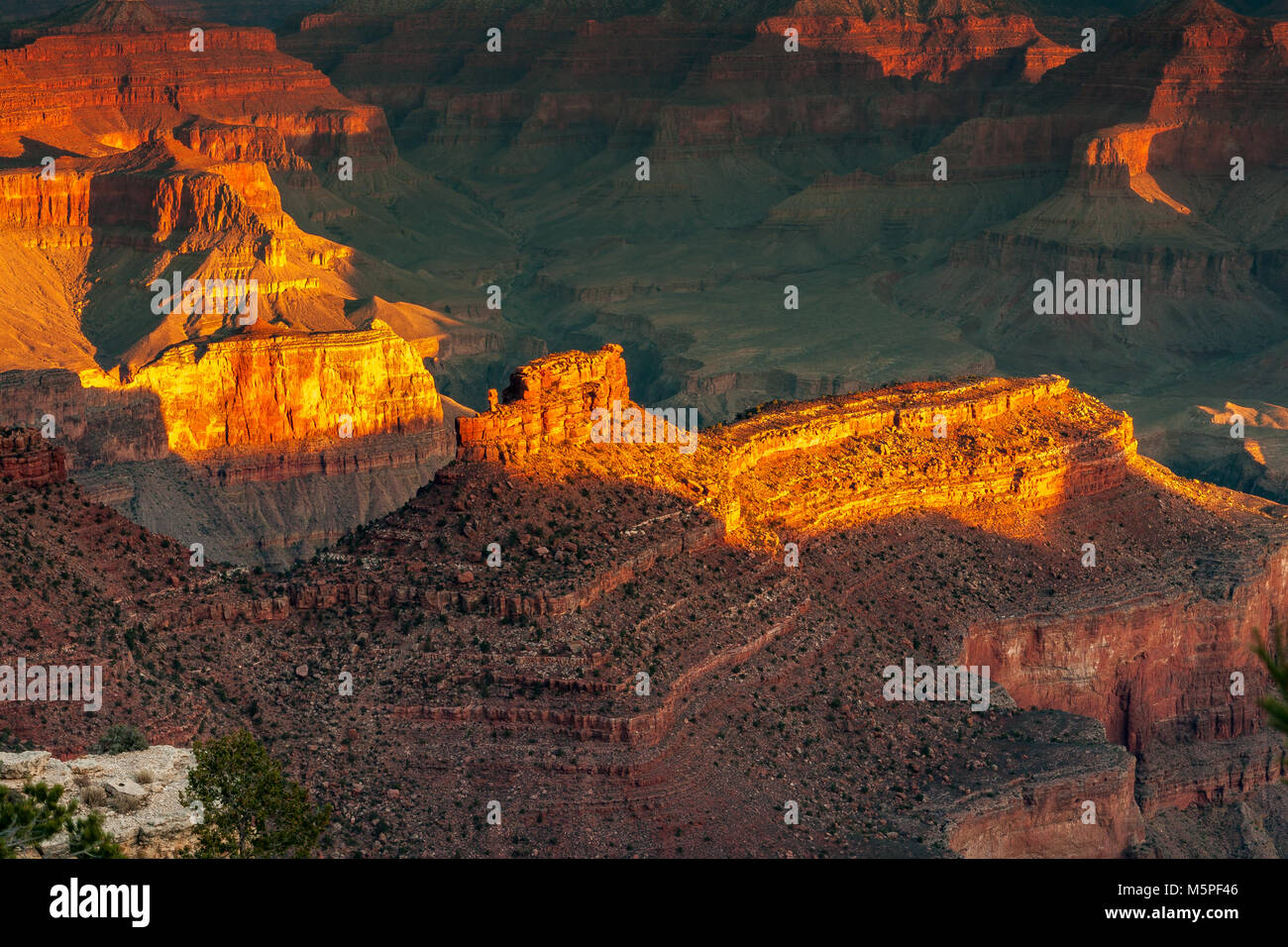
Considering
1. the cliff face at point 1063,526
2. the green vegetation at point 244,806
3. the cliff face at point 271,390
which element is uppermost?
the cliff face at point 271,390

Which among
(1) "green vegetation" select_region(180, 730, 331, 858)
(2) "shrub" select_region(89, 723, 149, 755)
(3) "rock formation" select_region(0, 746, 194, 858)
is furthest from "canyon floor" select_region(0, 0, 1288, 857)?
(1) "green vegetation" select_region(180, 730, 331, 858)

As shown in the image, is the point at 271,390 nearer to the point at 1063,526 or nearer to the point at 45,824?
the point at 1063,526

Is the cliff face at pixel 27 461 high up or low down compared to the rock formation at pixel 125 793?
up

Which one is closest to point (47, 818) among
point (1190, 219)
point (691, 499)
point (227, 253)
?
point (691, 499)

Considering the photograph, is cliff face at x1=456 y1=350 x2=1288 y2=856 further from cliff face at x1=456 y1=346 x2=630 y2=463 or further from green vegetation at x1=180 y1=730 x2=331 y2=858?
green vegetation at x1=180 y1=730 x2=331 y2=858

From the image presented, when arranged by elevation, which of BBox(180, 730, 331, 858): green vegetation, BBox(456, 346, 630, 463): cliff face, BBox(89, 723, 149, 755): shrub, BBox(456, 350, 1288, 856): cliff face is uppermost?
BBox(456, 346, 630, 463): cliff face

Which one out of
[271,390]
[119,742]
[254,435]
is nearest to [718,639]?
[119,742]

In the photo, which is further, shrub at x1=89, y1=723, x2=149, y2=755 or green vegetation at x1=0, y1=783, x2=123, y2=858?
shrub at x1=89, y1=723, x2=149, y2=755

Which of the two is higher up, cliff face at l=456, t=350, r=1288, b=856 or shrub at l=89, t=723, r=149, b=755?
cliff face at l=456, t=350, r=1288, b=856

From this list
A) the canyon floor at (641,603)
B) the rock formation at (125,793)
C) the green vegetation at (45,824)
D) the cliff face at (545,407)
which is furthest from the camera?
the cliff face at (545,407)

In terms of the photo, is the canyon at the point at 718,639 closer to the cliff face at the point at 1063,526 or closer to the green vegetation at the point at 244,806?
the cliff face at the point at 1063,526

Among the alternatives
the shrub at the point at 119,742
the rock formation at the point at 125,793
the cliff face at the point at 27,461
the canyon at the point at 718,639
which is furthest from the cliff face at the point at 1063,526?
the rock formation at the point at 125,793
